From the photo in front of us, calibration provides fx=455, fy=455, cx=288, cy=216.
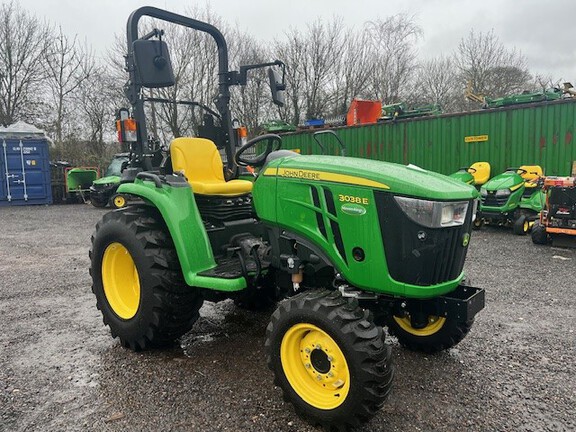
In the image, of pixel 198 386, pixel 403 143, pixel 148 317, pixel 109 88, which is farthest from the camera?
pixel 109 88

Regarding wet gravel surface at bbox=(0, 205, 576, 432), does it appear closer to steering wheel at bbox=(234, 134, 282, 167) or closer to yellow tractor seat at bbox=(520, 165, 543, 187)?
steering wheel at bbox=(234, 134, 282, 167)

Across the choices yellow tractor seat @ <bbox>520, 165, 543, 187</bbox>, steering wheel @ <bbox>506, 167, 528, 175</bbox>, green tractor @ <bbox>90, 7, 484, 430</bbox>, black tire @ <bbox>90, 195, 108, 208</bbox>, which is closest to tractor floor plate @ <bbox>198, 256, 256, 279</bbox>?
green tractor @ <bbox>90, 7, 484, 430</bbox>

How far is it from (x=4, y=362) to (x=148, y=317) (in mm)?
1089

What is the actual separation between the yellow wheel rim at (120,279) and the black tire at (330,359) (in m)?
1.51

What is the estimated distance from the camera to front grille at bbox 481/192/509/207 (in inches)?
349

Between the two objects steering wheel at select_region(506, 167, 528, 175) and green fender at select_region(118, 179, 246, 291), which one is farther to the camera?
steering wheel at select_region(506, 167, 528, 175)

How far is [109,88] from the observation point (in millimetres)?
22422

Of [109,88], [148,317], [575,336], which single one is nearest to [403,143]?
[575,336]

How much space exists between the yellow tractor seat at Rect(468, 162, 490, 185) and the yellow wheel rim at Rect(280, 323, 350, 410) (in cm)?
906

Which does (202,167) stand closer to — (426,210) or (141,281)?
(141,281)

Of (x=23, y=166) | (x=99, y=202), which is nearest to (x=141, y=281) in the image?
(x=99, y=202)

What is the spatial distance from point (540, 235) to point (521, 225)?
110cm

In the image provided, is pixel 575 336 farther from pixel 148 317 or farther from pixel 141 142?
pixel 141 142

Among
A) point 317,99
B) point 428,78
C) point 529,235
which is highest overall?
point 428,78
